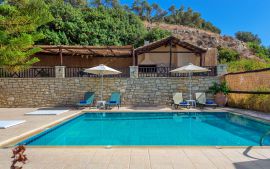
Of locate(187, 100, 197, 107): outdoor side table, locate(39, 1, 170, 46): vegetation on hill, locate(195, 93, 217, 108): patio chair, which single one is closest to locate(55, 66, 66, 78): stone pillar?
locate(187, 100, 197, 107): outdoor side table

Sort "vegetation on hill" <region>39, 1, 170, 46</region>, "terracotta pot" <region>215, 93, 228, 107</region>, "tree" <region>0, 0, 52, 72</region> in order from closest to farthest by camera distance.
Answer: "tree" <region>0, 0, 52, 72</region> → "terracotta pot" <region>215, 93, 228, 107</region> → "vegetation on hill" <region>39, 1, 170, 46</region>

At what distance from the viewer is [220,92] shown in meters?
12.8

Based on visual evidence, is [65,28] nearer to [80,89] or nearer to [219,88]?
[80,89]

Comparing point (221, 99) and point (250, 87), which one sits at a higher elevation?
→ point (250, 87)

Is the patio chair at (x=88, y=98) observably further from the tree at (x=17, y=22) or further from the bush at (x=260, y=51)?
the bush at (x=260, y=51)

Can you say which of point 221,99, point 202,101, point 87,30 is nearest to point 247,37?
point 87,30

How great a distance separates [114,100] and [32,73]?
5.97 metres

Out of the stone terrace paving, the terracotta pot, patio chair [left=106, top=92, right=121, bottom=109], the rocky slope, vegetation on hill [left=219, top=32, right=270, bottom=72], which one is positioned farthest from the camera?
the rocky slope

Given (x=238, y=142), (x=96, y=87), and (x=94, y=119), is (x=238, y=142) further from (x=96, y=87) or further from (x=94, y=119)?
(x=96, y=87)

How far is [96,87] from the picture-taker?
1346cm

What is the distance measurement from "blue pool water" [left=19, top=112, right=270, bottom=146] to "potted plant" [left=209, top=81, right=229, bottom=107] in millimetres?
2378

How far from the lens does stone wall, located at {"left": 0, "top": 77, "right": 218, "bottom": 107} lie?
13148mm

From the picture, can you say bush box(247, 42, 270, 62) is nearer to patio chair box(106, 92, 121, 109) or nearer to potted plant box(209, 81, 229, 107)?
potted plant box(209, 81, 229, 107)

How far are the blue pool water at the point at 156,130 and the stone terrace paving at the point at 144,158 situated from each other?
124 centimetres
